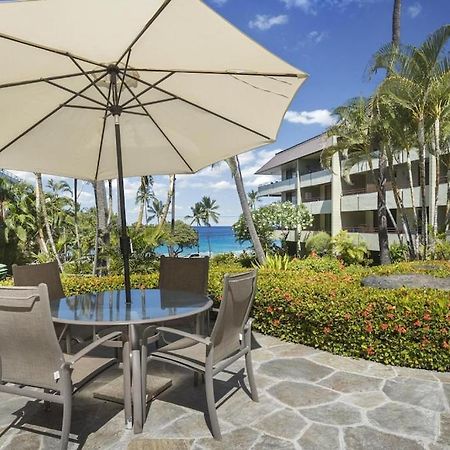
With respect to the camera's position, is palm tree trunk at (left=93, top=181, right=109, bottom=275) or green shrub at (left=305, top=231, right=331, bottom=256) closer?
palm tree trunk at (left=93, top=181, right=109, bottom=275)

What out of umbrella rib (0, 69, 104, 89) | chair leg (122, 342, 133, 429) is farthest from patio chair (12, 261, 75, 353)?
umbrella rib (0, 69, 104, 89)

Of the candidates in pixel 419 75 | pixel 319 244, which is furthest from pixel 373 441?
pixel 319 244

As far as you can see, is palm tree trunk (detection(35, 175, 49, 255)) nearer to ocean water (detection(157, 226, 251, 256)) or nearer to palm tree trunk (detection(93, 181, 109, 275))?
palm tree trunk (detection(93, 181, 109, 275))

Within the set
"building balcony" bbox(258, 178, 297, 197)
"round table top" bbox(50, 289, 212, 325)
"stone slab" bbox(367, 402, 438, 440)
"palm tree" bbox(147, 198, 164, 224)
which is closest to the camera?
"stone slab" bbox(367, 402, 438, 440)

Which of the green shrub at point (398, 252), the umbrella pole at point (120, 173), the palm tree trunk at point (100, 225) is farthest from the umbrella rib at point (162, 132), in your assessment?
the green shrub at point (398, 252)

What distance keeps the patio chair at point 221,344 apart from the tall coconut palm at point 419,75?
38.2 ft

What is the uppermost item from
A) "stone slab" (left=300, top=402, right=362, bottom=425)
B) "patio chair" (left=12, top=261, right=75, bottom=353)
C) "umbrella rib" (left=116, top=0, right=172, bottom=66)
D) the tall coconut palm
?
the tall coconut palm

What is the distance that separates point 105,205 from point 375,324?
25.6ft

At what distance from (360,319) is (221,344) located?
2.36 metres

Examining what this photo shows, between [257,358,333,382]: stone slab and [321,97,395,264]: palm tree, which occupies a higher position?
[321,97,395,264]: palm tree

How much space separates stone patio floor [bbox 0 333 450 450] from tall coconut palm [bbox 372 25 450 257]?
10.7 m

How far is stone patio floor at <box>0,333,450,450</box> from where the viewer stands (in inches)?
121

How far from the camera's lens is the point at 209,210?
78.4 m

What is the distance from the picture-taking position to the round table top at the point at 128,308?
3320 mm
